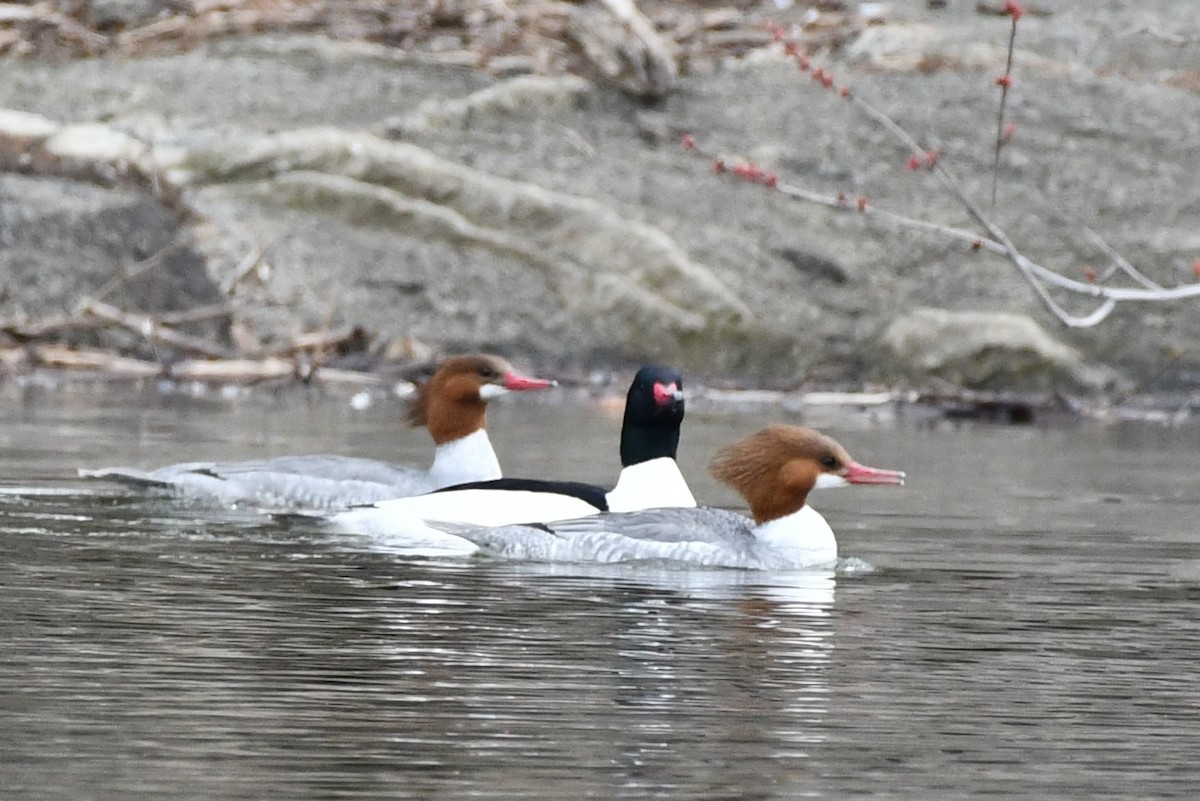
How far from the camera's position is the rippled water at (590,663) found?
231 inches

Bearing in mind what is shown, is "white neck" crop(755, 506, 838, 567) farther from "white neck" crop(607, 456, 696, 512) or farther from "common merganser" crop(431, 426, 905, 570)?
"white neck" crop(607, 456, 696, 512)

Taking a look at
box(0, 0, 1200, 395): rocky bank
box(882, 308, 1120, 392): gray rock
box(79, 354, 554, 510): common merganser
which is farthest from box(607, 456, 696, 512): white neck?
box(882, 308, 1120, 392): gray rock

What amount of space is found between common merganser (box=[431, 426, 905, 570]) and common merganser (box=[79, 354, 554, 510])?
183 cm

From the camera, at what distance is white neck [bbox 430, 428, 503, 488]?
503 inches

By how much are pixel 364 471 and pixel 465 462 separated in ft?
2.05

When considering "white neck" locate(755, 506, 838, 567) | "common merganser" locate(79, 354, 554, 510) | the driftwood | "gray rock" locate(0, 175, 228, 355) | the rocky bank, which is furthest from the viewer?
the driftwood

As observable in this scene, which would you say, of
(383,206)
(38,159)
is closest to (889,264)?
(383,206)

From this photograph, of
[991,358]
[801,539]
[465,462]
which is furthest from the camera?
[991,358]

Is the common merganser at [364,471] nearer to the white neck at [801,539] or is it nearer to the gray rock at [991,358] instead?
the white neck at [801,539]

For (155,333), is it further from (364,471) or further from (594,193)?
(364,471)

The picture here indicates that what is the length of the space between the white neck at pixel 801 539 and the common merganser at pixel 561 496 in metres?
1.06

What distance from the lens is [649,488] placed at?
1164 centimetres

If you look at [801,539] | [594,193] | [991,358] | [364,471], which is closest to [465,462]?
[364,471]

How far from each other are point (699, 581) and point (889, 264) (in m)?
14.1
